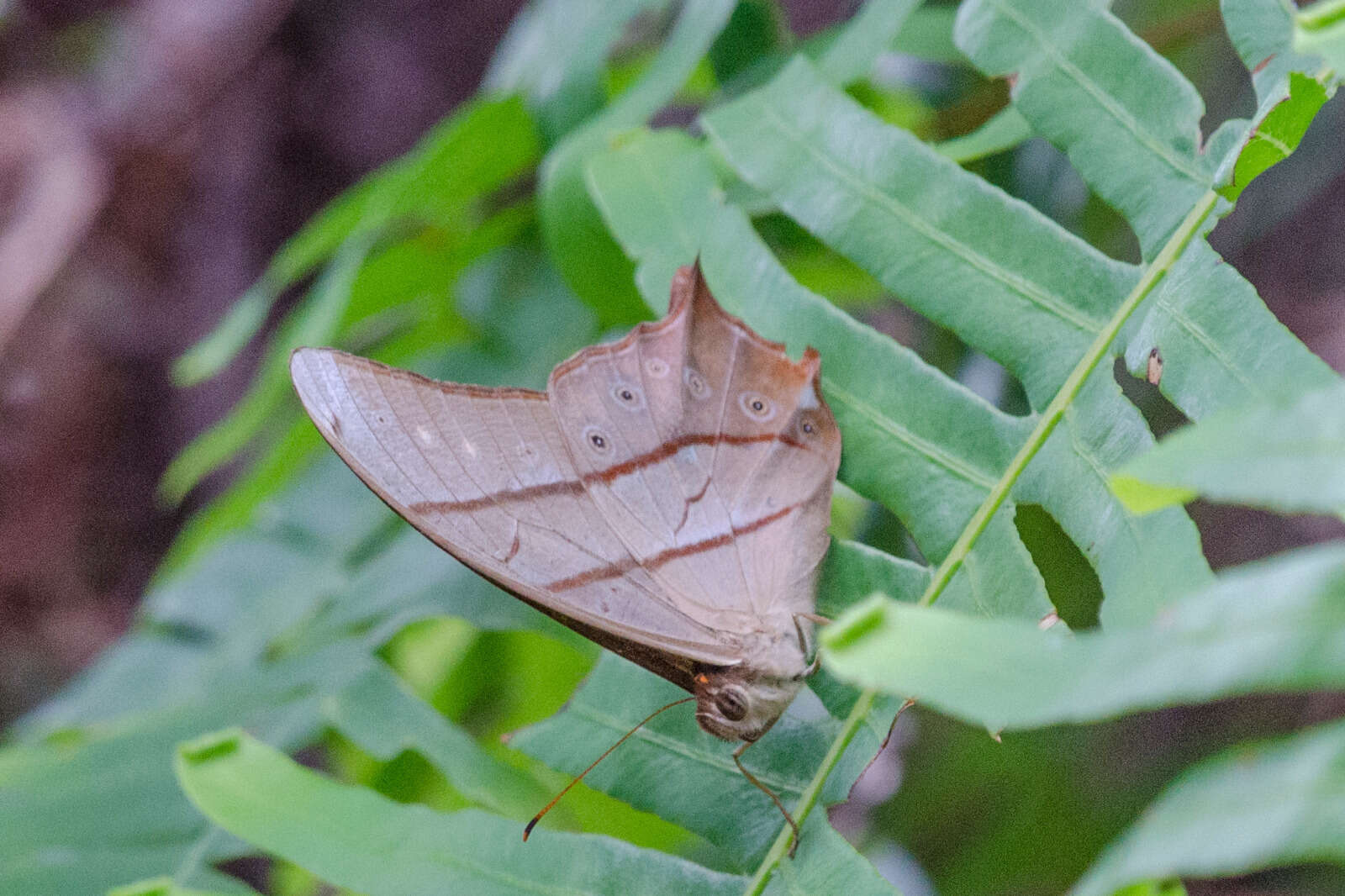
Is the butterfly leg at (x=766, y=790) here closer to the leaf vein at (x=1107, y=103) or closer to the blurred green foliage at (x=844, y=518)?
the blurred green foliage at (x=844, y=518)

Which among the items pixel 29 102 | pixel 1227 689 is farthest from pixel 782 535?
pixel 29 102

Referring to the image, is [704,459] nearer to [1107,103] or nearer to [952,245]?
[952,245]

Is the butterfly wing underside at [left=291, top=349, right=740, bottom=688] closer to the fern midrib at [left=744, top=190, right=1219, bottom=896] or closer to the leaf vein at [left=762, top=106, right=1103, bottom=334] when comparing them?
the fern midrib at [left=744, top=190, right=1219, bottom=896]

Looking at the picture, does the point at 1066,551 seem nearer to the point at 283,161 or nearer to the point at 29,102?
the point at 283,161

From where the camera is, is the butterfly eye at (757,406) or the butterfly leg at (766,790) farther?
the butterfly eye at (757,406)

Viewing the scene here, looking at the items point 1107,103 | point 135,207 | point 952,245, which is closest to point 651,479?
point 952,245

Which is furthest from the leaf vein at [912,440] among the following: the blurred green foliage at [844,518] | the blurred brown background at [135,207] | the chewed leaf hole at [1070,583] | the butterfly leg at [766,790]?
the blurred brown background at [135,207]
